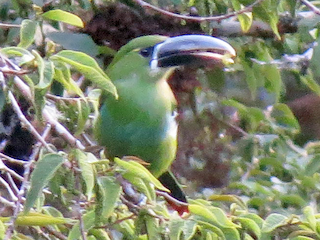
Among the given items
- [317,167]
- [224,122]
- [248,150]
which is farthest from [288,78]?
[317,167]

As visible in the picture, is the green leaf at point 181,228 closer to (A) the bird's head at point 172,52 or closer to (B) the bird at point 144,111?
(A) the bird's head at point 172,52

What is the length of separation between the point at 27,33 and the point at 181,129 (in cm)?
177

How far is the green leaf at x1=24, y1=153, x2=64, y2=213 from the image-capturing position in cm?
138

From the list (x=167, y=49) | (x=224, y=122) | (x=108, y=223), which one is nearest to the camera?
(x=108, y=223)

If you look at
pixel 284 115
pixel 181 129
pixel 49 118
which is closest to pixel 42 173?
pixel 49 118

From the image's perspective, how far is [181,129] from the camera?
3.34 m

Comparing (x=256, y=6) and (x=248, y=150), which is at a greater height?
(x=256, y=6)

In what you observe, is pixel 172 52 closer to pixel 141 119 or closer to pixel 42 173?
pixel 141 119

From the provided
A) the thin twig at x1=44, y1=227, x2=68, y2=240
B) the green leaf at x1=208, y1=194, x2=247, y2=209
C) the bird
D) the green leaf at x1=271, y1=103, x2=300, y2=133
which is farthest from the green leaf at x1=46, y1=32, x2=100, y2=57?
the green leaf at x1=271, y1=103, x2=300, y2=133

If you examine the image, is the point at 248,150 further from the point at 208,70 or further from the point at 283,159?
the point at 208,70

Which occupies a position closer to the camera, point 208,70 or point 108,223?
point 108,223

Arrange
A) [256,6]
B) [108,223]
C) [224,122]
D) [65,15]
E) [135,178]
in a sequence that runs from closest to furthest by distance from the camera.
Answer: [135,178] < [65,15] < [108,223] < [256,6] < [224,122]

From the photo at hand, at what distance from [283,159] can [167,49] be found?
799 millimetres

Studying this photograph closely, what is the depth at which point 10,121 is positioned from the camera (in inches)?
87.5
